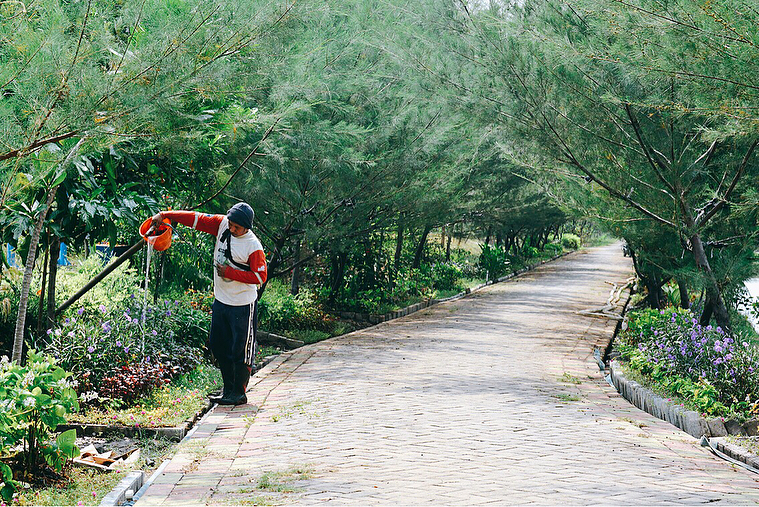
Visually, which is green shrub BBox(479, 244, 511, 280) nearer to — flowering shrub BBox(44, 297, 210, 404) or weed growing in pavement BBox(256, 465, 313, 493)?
flowering shrub BBox(44, 297, 210, 404)

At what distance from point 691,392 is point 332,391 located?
3.63 meters

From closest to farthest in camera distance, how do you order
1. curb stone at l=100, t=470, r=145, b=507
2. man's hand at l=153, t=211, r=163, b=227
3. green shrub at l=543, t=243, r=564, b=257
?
curb stone at l=100, t=470, r=145, b=507
man's hand at l=153, t=211, r=163, b=227
green shrub at l=543, t=243, r=564, b=257

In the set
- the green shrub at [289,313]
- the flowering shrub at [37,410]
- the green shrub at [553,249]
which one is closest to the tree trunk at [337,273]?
the green shrub at [289,313]

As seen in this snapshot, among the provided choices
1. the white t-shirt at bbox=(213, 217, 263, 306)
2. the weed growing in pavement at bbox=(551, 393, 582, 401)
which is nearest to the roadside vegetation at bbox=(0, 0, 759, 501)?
the white t-shirt at bbox=(213, 217, 263, 306)

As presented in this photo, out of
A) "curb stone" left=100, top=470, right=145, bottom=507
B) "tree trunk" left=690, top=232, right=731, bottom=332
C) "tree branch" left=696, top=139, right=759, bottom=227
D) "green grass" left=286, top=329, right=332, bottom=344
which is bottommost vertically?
"green grass" left=286, top=329, right=332, bottom=344

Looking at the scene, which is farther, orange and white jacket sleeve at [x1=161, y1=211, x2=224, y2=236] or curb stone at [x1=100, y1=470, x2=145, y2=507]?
orange and white jacket sleeve at [x1=161, y1=211, x2=224, y2=236]

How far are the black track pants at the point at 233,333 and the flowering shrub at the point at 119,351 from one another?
2.18 feet

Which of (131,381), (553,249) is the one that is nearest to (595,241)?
(553,249)

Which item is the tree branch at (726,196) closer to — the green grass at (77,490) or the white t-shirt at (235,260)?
the white t-shirt at (235,260)

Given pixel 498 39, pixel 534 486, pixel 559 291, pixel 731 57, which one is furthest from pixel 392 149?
pixel 559 291

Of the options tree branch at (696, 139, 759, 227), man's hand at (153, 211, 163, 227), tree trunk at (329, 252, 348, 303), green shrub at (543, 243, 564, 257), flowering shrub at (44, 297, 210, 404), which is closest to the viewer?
man's hand at (153, 211, 163, 227)

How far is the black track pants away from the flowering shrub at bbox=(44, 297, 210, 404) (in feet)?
2.18

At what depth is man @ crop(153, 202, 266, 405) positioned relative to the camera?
750cm

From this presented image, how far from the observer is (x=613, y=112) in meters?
9.56
